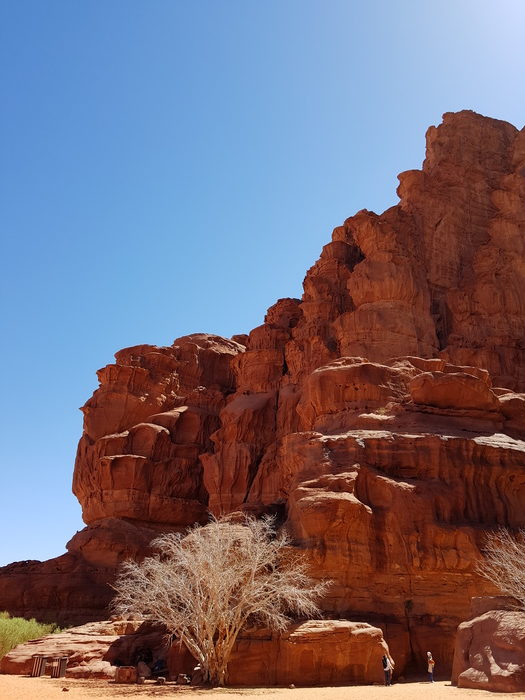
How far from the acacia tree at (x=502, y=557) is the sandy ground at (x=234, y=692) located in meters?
4.79

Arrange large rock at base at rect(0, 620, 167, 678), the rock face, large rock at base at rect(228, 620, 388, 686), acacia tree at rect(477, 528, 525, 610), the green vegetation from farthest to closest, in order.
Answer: the green vegetation → large rock at base at rect(0, 620, 167, 678) → the rock face → acacia tree at rect(477, 528, 525, 610) → large rock at base at rect(228, 620, 388, 686)

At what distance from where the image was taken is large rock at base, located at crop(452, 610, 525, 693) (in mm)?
17328

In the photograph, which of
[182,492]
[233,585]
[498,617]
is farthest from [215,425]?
[498,617]

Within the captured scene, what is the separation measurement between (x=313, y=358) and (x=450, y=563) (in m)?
27.7

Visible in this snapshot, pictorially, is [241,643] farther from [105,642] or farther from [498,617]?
[105,642]

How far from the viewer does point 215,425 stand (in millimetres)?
61906

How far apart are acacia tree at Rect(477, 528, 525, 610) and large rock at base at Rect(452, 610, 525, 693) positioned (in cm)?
361

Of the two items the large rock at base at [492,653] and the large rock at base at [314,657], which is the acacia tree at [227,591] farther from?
the large rock at base at [492,653]

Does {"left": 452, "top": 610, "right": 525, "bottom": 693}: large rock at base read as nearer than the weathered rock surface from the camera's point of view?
Yes

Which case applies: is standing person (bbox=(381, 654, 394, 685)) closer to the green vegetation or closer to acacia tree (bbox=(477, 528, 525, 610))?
acacia tree (bbox=(477, 528, 525, 610))

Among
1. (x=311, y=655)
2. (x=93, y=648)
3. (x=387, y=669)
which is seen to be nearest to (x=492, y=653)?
(x=387, y=669)

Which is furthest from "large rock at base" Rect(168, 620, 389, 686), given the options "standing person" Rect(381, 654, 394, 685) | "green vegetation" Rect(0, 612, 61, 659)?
"green vegetation" Rect(0, 612, 61, 659)

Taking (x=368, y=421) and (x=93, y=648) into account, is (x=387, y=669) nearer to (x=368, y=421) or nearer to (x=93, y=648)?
(x=368, y=421)

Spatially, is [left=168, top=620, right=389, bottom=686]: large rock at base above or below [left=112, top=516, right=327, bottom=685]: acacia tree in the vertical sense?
below
